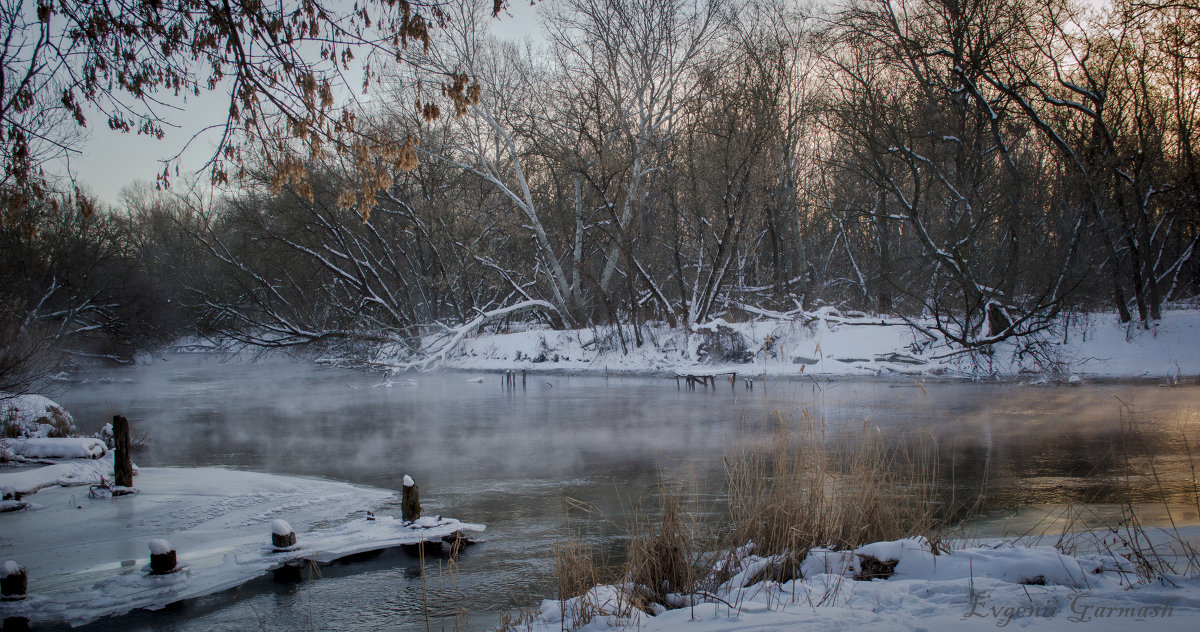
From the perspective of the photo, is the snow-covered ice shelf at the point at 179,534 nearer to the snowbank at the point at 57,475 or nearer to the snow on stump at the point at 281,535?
the snow on stump at the point at 281,535

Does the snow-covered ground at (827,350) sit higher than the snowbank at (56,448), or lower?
higher

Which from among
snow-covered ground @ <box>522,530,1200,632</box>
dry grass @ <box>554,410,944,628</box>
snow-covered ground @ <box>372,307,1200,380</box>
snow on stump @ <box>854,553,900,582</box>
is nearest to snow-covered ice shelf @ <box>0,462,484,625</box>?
dry grass @ <box>554,410,944,628</box>

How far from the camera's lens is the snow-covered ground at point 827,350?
1708 centimetres

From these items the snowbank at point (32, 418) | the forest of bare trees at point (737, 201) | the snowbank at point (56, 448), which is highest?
the forest of bare trees at point (737, 201)

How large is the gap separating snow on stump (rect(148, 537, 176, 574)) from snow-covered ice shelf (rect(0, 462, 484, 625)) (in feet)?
0.22

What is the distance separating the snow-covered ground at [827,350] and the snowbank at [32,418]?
21.9 feet

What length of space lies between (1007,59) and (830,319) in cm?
781

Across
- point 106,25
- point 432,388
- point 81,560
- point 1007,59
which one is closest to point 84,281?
point 432,388

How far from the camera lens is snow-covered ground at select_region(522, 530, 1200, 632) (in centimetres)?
368

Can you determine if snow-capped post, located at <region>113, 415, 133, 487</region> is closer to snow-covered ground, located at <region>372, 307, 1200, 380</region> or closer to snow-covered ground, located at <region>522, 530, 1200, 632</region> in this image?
snow-covered ground, located at <region>522, 530, 1200, 632</region>

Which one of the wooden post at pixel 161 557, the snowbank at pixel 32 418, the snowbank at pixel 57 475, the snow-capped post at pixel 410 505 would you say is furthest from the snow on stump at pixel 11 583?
the snowbank at pixel 32 418

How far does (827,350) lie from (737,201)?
5355 mm

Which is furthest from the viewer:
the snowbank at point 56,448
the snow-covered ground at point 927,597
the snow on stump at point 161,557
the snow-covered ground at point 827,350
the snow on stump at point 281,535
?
the snow-covered ground at point 827,350

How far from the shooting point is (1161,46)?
54.9 feet
